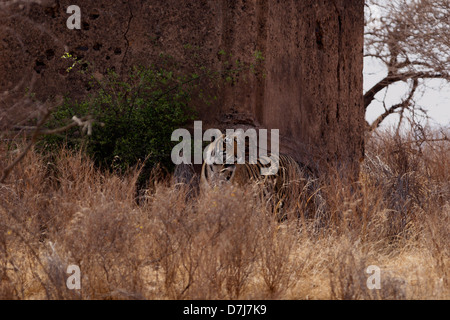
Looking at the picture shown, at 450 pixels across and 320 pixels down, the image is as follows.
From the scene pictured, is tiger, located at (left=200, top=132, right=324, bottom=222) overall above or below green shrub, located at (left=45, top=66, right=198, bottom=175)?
below

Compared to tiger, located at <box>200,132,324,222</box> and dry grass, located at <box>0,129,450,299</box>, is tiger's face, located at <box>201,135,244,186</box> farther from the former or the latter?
dry grass, located at <box>0,129,450,299</box>

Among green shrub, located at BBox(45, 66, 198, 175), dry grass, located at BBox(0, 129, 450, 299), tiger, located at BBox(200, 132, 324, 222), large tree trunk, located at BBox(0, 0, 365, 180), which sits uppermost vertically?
large tree trunk, located at BBox(0, 0, 365, 180)

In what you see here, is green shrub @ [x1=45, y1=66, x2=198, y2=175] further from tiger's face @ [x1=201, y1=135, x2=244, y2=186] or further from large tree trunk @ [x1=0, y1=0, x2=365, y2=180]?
tiger's face @ [x1=201, y1=135, x2=244, y2=186]

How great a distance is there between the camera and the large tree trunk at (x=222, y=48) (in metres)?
6.70

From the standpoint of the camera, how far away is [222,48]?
6.75m

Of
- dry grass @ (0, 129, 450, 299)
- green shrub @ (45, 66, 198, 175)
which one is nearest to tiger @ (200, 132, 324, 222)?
green shrub @ (45, 66, 198, 175)

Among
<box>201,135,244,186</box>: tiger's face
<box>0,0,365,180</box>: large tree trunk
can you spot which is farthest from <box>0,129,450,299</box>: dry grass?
<box>0,0,365,180</box>: large tree trunk

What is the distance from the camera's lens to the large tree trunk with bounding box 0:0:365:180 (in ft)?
22.0

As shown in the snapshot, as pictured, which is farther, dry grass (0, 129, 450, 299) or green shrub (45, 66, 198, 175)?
green shrub (45, 66, 198, 175)

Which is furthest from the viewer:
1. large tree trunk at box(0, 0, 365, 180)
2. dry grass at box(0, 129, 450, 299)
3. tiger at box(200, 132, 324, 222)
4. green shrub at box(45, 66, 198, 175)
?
large tree trunk at box(0, 0, 365, 180)

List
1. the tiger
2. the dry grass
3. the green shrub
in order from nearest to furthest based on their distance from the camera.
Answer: the dry grass → the tiger → the green shrub

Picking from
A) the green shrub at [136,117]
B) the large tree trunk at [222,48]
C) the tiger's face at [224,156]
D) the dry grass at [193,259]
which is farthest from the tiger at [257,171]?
the dry grass at [193,259]

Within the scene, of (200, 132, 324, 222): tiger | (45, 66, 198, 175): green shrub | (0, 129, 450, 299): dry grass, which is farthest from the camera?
(45, 66, 198, 175): green shrub

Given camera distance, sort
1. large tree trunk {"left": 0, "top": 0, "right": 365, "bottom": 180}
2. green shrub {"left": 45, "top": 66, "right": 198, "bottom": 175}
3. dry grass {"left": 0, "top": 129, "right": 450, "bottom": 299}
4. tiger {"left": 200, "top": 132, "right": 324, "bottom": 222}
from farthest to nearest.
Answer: large tree trunk {"left": 0, "top": 0, "right": 365, "bottom": 180} → green shrub {"left": 45, "top": 66, "right": 198, "bottom": 175} → tiger {"left": 200, "top": 132, "right": 324, "bottom": 222} → dry grass {"left": 0, "top": 129, "right": 450, "bottom": 299}
